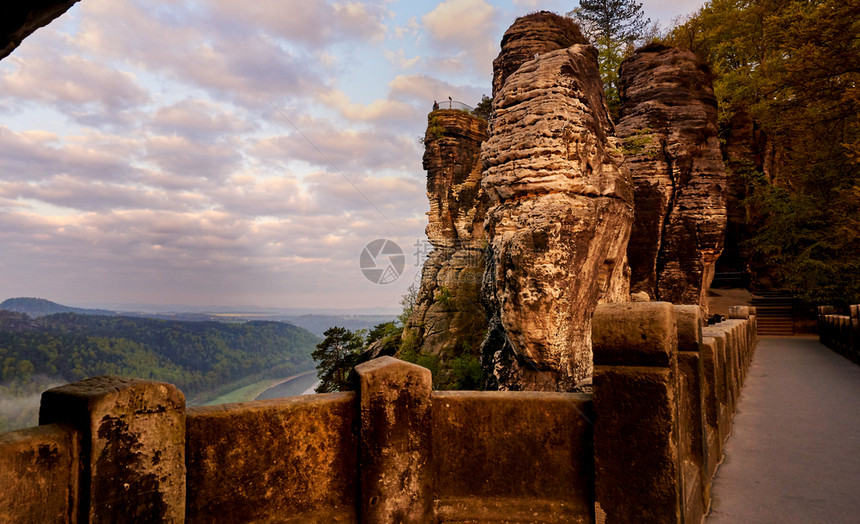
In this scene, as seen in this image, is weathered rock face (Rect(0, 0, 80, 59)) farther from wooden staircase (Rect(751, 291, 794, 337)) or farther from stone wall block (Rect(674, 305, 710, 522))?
wooden staircase (Rect(751, 291, 794, 337))

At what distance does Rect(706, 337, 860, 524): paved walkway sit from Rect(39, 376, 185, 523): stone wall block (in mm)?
3216

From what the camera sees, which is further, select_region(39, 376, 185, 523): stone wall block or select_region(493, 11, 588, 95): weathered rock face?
Answer: select_region(493, 11, 588, 95): weathered rock face

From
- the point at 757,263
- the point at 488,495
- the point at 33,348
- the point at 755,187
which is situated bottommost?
the point at 33,348

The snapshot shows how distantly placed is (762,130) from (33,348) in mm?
57550

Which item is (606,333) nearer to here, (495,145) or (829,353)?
(495,145)

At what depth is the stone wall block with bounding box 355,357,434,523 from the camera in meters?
2.60

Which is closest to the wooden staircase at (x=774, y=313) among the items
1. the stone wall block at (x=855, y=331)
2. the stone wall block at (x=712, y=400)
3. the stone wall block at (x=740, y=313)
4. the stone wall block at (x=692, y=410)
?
the stone wall block at (x=740, y=313)

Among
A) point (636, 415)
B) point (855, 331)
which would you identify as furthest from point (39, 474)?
point (855, 331)

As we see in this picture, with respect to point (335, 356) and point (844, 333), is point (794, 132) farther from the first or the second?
point (335, 356)

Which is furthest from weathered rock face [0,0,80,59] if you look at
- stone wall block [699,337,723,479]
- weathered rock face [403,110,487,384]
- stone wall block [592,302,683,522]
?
weathered rock face [403,110,487,384]

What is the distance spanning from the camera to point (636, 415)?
96.9 inches

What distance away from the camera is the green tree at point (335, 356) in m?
28.0

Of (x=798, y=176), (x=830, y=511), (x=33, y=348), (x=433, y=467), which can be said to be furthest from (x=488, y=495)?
(x=33, y=348)

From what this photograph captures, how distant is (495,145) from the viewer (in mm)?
10531
